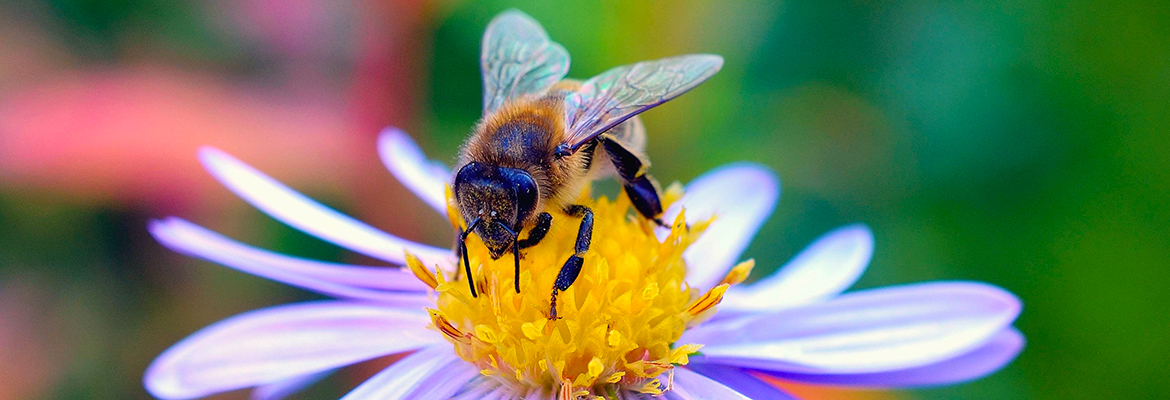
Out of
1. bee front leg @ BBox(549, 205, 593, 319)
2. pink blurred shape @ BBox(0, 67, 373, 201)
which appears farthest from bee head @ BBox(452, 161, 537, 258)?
pink blurred shape @ BBox(0, 67, 373, 201)

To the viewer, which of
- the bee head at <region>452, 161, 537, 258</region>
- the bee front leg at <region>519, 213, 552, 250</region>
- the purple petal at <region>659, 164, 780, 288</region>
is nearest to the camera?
the bee head at <region>452, 161, 537, 258</region>

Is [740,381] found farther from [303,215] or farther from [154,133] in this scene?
[154,133]

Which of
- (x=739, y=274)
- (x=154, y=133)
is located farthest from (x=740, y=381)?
(x=154, y=133)

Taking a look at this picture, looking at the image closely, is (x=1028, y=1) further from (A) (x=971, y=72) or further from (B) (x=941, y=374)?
(B) (x=941, y=374)

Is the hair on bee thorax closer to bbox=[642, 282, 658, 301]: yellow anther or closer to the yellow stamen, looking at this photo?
bbox=[642, 282, 658, 301]: yellow anther

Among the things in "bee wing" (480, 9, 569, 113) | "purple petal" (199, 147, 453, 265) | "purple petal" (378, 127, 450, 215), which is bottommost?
"purple petal" (199, 147, 453, 265)

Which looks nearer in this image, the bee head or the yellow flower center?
the bee head
